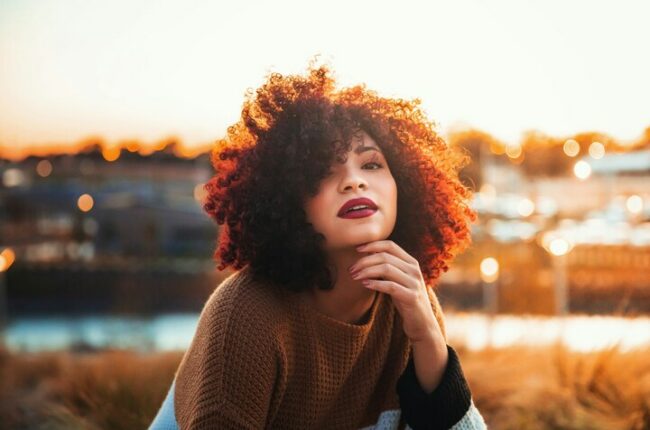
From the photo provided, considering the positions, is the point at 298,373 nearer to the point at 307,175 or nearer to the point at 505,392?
the point at 307,175

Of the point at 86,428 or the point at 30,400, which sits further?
the point at 30,400

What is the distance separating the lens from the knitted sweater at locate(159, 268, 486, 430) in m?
1.77

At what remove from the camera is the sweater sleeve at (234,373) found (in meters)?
1.75

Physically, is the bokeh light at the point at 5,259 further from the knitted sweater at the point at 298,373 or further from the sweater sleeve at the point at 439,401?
the sweater sleeve at the point at 439,401

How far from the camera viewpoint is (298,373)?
1.89 meters

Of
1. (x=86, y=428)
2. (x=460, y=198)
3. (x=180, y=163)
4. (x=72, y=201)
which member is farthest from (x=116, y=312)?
(x=180, y=163)

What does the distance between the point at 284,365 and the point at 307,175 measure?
41 centimetres

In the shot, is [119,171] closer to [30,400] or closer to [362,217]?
[30,400]

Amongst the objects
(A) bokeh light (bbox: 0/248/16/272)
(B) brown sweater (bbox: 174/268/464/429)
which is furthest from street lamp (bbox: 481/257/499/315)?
(B) brown sweater (bbox: 174/268/464/429)

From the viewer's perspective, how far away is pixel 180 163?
29062 mm

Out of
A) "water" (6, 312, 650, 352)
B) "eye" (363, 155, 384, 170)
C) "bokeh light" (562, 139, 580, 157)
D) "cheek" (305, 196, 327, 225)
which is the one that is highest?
"bokeh light" (562, 139, 580, 157)

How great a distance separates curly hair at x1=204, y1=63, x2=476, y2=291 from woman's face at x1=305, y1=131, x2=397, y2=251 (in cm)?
3

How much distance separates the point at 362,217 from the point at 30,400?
4296 millimetres

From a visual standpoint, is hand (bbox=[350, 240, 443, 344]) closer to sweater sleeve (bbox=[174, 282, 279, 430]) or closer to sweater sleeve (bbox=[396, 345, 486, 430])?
sweater sleeve (bbox=[396, 345, 486, 430])
